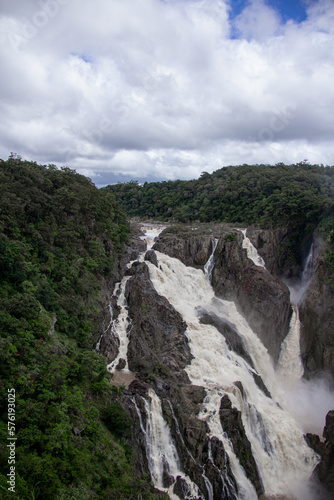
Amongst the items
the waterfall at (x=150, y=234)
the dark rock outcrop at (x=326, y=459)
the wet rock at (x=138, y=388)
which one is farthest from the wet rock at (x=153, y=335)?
the dark rock outcrop at (x=326, y=459)

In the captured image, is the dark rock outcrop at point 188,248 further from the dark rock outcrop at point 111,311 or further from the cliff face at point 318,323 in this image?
the cliff face at point 318,323

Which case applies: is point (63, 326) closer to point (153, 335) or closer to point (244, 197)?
point (153, 335)

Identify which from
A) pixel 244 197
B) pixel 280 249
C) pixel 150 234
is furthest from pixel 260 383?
pixel 244 197

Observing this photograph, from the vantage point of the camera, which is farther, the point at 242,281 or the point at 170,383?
the point at 242,281

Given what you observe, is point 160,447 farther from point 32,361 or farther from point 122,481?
point 32,361

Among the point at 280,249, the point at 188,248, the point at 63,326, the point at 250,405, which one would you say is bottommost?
the point at 250,405

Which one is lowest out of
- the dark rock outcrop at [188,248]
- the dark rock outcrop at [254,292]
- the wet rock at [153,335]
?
the wet rock at [153,335]

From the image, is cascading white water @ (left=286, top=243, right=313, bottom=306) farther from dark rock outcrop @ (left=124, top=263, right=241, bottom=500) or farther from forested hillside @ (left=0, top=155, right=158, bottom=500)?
forested hillside @ (left=0, top=155, right=158, bottom=500)
